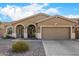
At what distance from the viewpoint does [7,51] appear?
12.4 m

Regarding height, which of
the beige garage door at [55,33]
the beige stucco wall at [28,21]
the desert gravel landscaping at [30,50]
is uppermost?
the beige stucco wall at [28,21]

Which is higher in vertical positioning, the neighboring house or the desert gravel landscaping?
the neighboring house

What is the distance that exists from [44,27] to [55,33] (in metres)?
1.22

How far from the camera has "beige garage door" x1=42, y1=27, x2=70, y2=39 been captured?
1564 centimetres

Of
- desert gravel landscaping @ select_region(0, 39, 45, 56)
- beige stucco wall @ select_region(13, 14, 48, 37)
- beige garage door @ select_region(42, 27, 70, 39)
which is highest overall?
beige stucco wall @ select_region(13, 14, 48, 37)

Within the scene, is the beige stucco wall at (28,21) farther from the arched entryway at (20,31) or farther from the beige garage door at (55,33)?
the beige garage door at (55,33)

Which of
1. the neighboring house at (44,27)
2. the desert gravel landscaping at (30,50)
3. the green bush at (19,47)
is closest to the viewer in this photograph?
the desert gravel landscaping at (30,50)

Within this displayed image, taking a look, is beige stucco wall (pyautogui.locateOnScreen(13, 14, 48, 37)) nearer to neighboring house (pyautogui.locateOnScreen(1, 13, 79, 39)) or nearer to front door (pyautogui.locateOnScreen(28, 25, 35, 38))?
neighboring house (pyautogui.locateOnScreen(1, 13, 79, 39))

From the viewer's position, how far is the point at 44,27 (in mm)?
16797

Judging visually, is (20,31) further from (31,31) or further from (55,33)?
(55,33)

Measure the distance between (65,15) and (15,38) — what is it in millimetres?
3949

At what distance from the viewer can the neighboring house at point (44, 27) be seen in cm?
1537

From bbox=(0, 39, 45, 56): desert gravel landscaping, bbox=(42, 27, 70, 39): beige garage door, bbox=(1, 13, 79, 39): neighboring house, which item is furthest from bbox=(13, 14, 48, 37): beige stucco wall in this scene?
bbox=(42, 27, 70, 39): beige garage door

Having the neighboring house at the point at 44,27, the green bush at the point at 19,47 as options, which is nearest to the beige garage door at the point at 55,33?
the neighboring house at the point at 44,27
